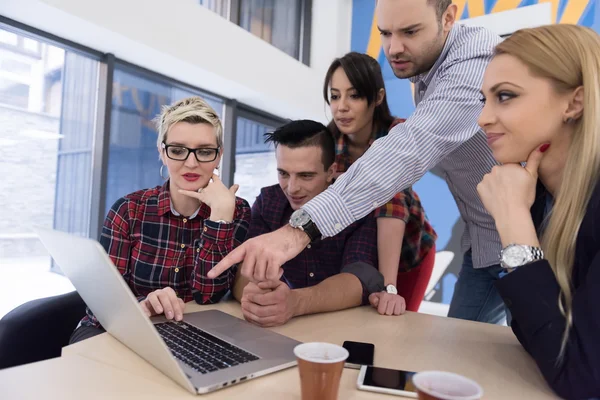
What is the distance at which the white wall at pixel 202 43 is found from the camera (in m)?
2.73

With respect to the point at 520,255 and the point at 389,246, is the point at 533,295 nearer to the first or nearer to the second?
the point at 520,255

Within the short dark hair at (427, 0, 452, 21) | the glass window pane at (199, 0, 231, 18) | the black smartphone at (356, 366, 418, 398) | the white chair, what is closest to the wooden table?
the black smartphone at (356, 366, 418, 398)

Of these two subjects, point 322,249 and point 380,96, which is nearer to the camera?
point 322,249

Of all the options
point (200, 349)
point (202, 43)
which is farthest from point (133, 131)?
point (200, 349)

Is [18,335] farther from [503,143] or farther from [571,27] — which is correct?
[571,27]

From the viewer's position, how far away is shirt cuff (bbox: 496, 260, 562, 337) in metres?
0.74

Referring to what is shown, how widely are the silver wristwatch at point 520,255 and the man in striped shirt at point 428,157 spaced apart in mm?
386

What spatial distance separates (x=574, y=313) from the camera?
0.71 metres

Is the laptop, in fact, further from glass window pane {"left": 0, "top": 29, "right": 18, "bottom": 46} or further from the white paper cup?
glass window pane {"left": 0, "top": 29, "right": 18, "bottom": 46}

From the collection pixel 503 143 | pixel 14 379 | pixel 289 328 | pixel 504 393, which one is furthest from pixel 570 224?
pixel 14 379

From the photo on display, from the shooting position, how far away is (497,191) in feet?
2.96

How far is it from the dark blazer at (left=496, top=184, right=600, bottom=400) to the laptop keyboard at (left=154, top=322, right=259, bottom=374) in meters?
0.49

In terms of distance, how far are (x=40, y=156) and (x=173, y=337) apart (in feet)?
8.90

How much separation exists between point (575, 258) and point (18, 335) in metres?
1.38
